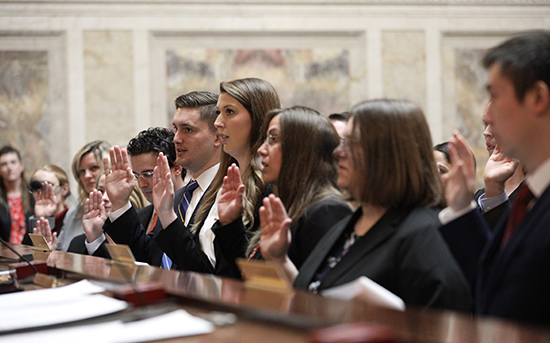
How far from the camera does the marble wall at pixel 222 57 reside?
9.53 meters

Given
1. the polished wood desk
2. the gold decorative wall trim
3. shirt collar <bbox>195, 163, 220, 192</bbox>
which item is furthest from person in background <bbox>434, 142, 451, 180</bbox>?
the gold decorative wall trim

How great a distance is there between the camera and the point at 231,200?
3408mm

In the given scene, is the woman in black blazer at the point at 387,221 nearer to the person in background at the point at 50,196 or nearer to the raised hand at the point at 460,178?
the raised hand at the point at 460,178

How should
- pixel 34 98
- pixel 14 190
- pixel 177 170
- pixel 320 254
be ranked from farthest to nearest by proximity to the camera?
pixel 34 98, pixel 14 190, pixel 177 170, pixel 320 254

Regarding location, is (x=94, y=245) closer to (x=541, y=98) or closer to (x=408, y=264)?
(x=408, y=264)

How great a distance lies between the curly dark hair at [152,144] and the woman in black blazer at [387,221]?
2589mm

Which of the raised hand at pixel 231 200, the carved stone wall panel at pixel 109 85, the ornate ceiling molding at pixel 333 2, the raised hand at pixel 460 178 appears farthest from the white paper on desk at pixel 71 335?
the ornate ceiling molding at pixel 333 2

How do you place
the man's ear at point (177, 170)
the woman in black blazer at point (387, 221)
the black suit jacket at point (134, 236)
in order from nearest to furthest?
the woman in black blazer at point (387, 221) < the black suit jacket at point (134, 236) < the man's ear at point (177, 170)

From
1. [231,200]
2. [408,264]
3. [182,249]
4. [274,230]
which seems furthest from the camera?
[182,249]

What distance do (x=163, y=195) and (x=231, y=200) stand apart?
2.07 ft

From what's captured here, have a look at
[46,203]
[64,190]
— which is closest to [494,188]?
[46,203]

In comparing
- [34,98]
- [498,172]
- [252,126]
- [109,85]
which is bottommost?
[498,172]

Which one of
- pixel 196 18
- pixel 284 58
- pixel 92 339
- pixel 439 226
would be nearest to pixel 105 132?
pixel 196 18

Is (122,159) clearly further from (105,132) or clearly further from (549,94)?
(105,132)
